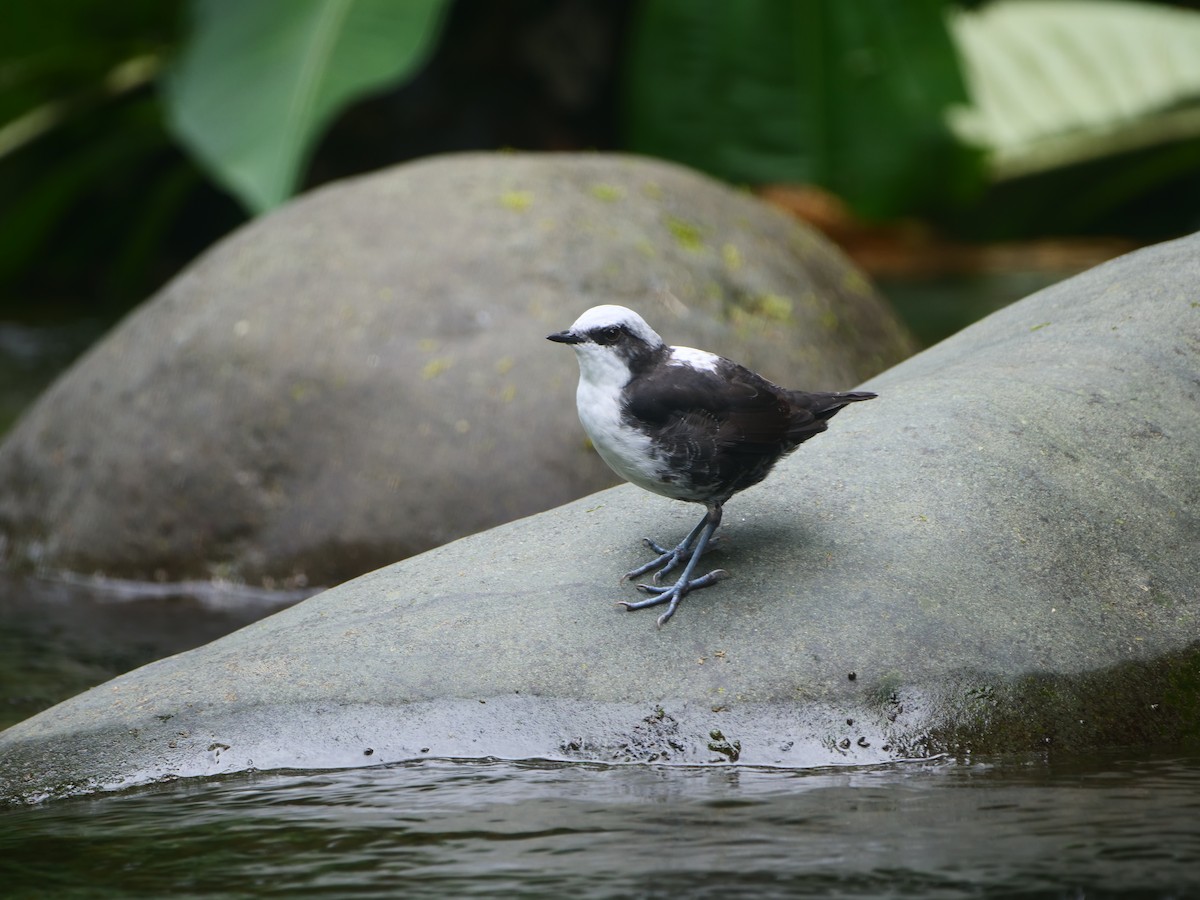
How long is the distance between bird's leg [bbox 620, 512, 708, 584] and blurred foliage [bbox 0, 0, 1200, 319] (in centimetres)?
519

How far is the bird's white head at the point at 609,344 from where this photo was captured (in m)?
3.26

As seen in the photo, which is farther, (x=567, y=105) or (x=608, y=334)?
(x=567, y=105)

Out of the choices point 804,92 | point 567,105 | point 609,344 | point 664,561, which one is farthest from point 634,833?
point 567,105

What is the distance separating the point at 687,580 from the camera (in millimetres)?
3352

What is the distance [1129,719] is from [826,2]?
850cm

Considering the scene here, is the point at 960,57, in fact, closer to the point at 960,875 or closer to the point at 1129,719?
the point at 1129,719

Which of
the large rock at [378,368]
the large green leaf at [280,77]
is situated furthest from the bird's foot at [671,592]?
the large green leaf at [280,77]

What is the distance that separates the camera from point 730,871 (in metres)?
2.63

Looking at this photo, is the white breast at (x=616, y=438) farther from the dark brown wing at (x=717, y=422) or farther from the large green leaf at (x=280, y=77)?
the large green leaf at (x=280, y=77)

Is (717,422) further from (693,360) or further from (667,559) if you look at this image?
(667,559)

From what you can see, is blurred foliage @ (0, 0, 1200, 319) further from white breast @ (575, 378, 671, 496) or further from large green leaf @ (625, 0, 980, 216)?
white breast @ (575, 378, 671, 496)

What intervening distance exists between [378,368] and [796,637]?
265cm

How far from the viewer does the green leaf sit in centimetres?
1310

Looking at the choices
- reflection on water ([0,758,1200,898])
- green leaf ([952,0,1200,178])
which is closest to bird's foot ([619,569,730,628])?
reflection on water ([0,758,1200,898])
